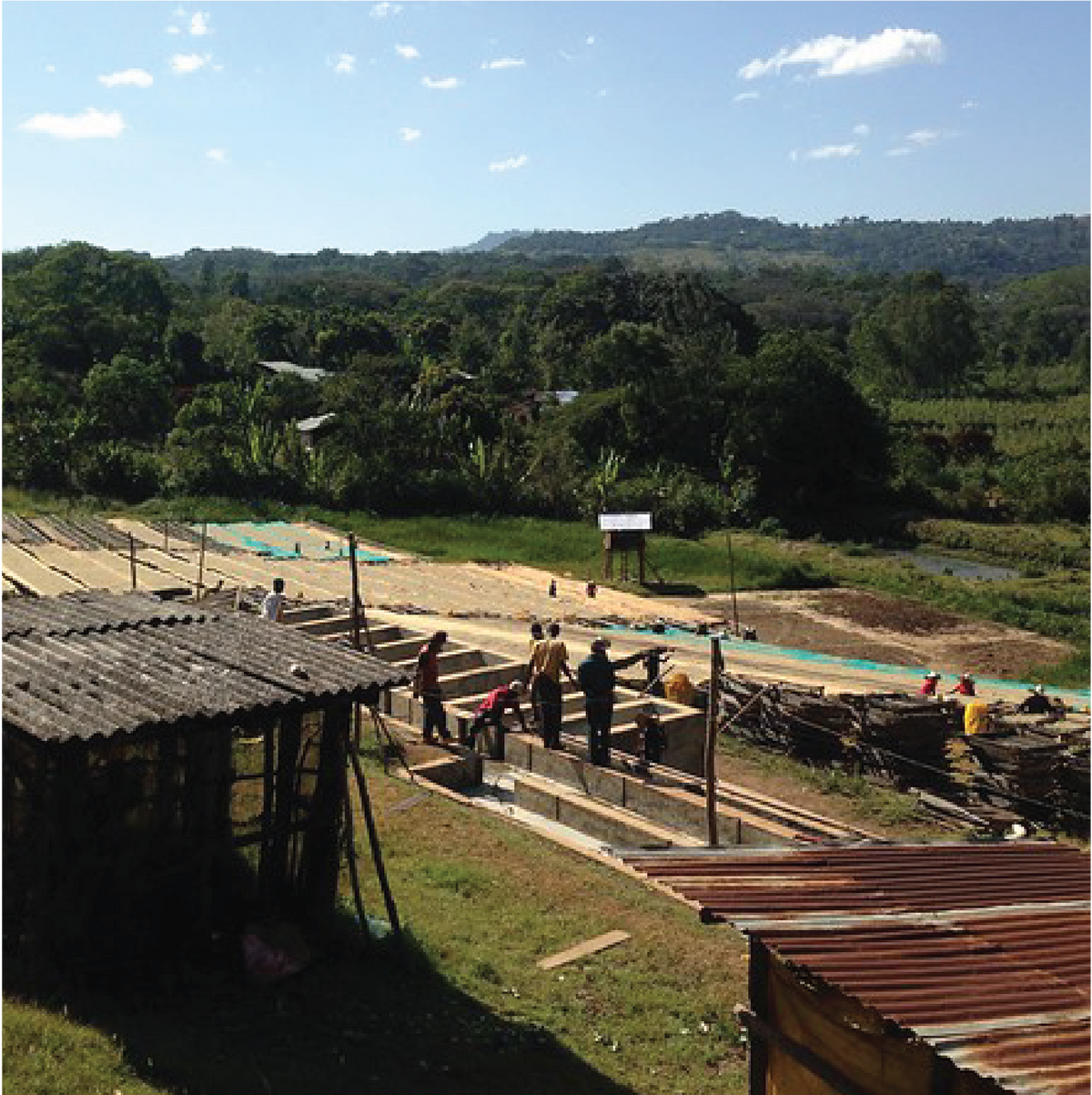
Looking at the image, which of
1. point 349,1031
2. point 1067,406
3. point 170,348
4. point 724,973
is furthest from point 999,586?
point 170,348

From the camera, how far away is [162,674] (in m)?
8.27

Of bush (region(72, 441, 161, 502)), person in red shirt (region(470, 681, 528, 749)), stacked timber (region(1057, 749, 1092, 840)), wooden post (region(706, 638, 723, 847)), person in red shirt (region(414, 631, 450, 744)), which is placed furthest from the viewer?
bush (region(72, 441, 161, 502))

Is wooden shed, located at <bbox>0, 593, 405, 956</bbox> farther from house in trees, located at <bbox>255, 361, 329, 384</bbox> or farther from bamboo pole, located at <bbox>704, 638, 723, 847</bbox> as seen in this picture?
house in trees, located at <bbox>255, 361, 329, 384</bbox>

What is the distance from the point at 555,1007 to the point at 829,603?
81.2 feet

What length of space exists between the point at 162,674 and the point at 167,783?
71cm

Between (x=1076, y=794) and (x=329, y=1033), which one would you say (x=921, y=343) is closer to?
(x=1076, y=794)

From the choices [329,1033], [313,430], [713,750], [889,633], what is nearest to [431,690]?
[713,750]

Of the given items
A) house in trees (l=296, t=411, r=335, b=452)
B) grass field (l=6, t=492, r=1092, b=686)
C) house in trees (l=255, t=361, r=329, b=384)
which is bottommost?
grass field (l=6, t=492, r=1092, b=686)

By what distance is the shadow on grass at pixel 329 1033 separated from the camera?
6.72 meters

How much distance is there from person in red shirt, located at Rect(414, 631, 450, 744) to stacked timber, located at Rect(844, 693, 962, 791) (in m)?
4.92

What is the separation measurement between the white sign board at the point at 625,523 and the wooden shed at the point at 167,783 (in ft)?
77.9

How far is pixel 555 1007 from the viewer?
8367 mm

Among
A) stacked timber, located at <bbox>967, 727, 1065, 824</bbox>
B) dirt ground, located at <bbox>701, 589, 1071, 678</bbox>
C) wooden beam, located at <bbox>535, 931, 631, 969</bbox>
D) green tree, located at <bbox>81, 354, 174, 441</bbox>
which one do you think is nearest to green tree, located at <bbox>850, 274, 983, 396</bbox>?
green tree, located at <bbox>81, 354, 174, 441</bbox>

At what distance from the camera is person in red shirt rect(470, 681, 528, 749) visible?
47.9ft
